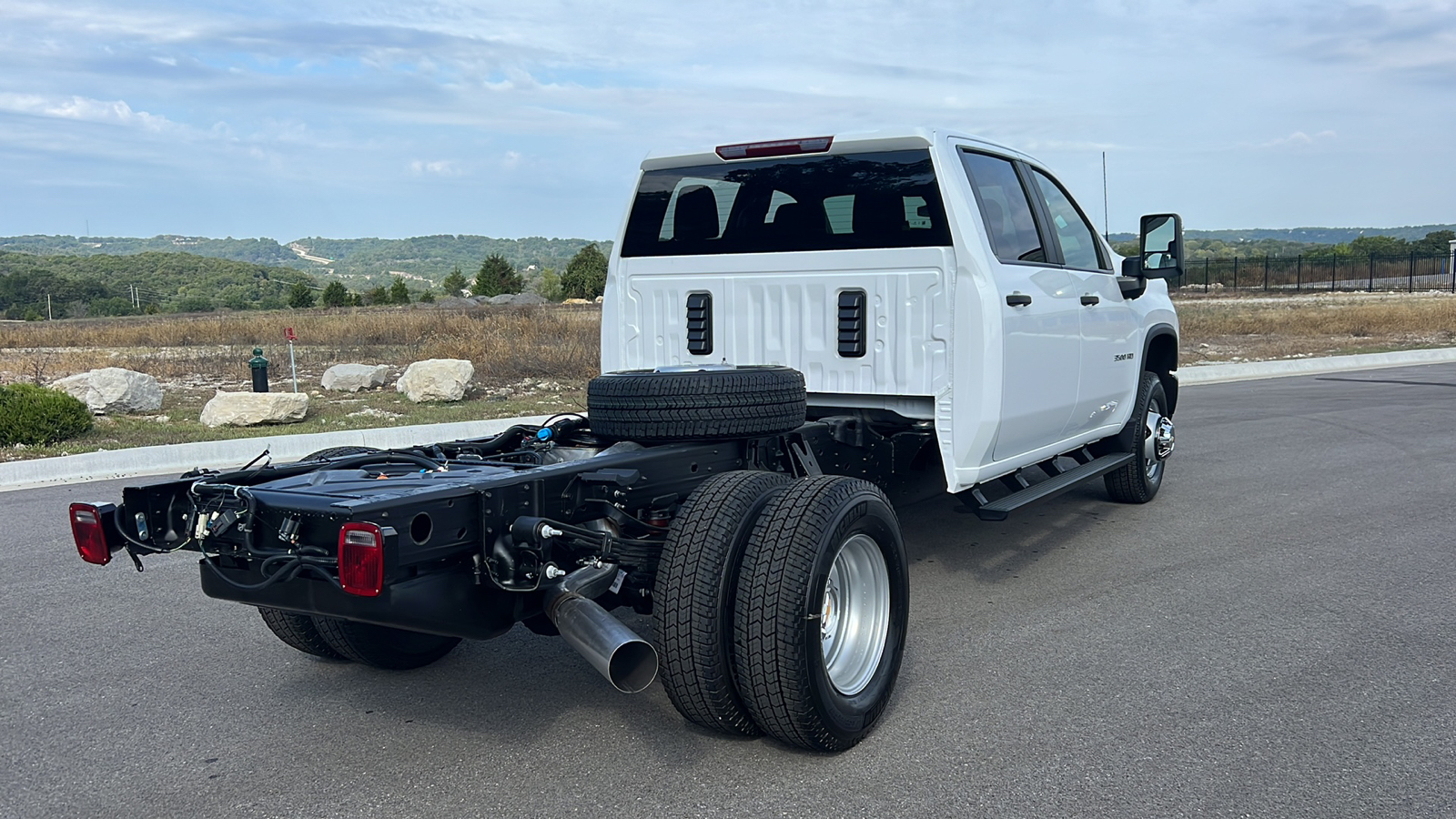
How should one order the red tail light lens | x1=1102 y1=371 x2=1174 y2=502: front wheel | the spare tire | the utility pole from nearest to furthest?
1. the red tail light lens
2. the spare tire
3. x1=1102 y1=371 x2=1174 y2=502: front wheel
4. the utility pole

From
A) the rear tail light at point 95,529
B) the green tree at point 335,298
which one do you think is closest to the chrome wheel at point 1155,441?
the rear tail light at point 95,529

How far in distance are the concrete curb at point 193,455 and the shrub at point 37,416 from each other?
1.15 m

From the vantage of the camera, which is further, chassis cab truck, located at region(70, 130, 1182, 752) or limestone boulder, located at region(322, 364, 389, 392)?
limestone boulder, located at region(322, 364, 389, 392)

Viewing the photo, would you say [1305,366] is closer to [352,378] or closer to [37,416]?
[352,378]

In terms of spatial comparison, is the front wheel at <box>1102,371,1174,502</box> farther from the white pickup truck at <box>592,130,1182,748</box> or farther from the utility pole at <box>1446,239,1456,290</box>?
the utility pole at <box>1446,239,1456,290</box>

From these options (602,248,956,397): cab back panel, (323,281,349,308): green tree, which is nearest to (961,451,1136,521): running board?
(602,248,956,397): cab back panel

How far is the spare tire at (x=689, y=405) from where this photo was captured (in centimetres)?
435

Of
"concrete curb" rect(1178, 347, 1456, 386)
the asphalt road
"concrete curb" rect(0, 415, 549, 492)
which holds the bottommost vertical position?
"concrete curb" rect(1178, 347, 1456, 386)

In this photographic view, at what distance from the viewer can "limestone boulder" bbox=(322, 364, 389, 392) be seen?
16641mm

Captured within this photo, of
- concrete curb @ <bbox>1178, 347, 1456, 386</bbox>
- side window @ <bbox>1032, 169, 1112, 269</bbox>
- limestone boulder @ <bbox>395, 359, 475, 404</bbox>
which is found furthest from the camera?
concrete curb @ <bbox>1178, 347, 1456, 386</bbox>

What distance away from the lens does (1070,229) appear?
6.72 metres

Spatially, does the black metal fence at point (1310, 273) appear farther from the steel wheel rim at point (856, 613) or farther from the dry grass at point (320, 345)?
the steel wheel rim at point (856, 613)

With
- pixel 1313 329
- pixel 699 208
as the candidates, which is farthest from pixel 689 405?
pixel 1313 329

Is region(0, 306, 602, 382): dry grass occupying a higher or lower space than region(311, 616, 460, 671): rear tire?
higher
